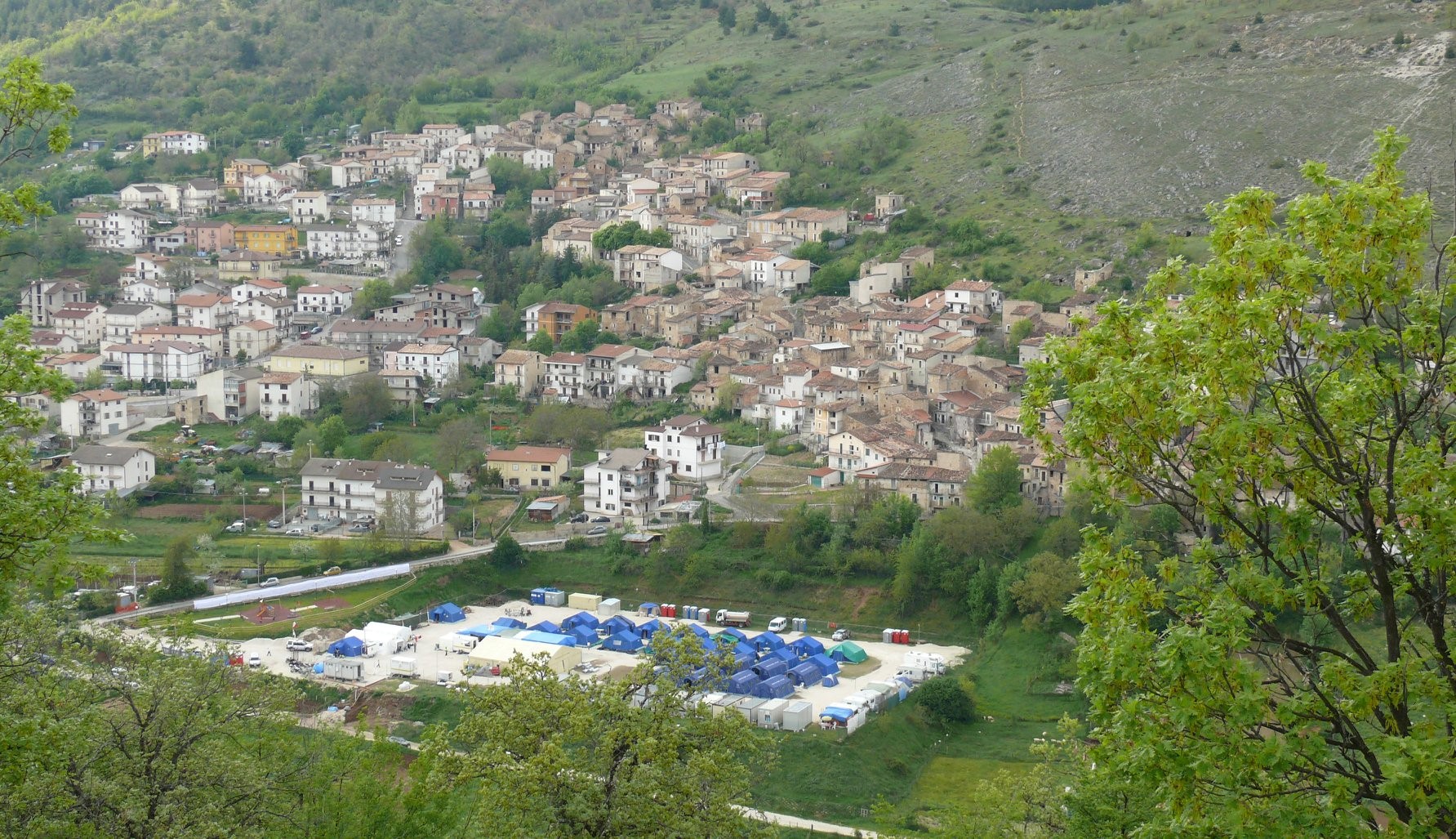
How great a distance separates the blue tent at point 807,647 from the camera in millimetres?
19875

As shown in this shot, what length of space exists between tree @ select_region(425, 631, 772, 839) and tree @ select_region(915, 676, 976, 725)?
32.2 feet

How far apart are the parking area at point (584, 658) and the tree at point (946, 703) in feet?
3.47

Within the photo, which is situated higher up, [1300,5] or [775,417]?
[1300,5]

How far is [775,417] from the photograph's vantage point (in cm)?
2736

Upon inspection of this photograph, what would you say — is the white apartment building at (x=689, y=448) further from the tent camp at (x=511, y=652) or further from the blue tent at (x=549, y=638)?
the tent camp at (x=511, y=652)

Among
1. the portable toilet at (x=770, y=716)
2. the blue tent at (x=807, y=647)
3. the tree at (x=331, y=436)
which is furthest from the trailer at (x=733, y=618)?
the tree at (x=331, y=436)

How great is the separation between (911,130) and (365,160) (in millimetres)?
16156

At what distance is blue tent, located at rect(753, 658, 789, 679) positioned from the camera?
18688mm

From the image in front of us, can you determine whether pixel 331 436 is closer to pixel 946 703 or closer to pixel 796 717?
pixel 796 717

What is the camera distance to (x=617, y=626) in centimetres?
2080

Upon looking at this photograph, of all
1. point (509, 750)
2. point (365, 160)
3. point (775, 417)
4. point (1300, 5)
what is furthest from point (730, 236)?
point (509, 750)

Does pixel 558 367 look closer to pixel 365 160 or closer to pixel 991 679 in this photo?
pixel 991 679

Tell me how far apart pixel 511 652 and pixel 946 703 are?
5.56m

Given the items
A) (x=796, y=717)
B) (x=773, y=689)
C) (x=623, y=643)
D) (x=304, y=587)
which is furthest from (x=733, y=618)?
(x=304, y=587)
